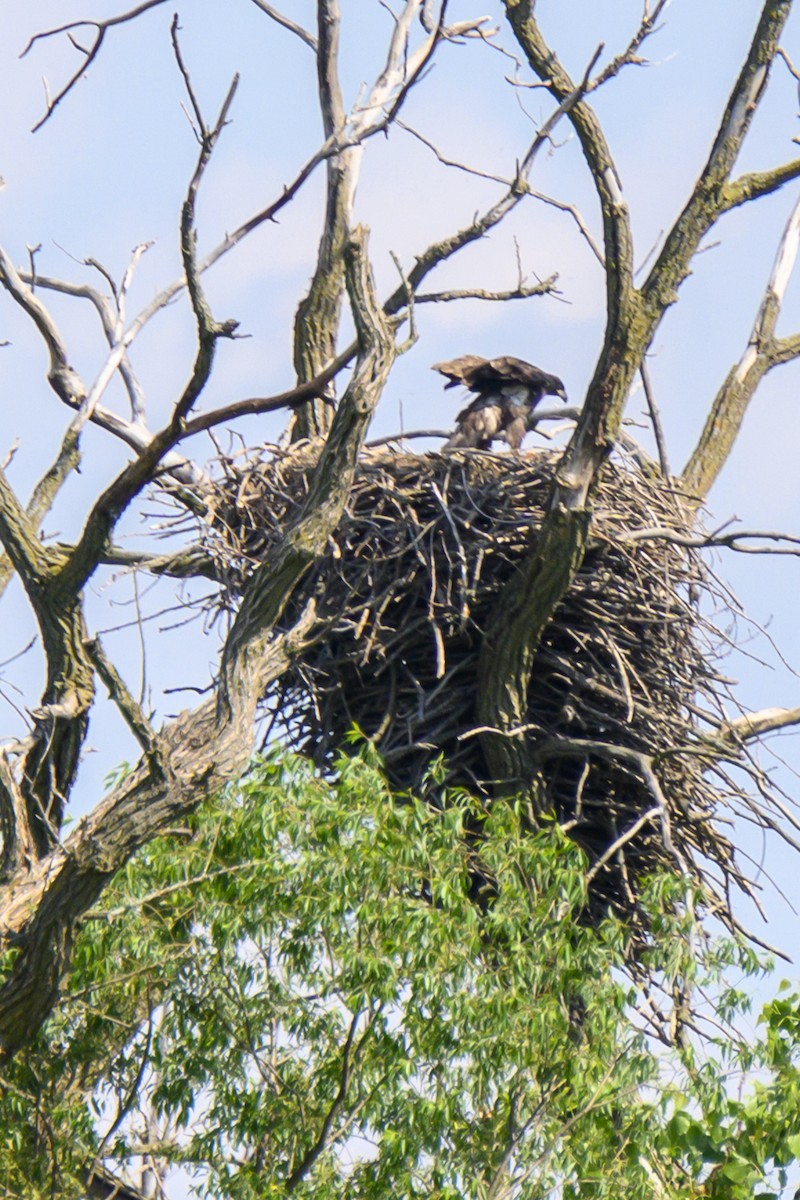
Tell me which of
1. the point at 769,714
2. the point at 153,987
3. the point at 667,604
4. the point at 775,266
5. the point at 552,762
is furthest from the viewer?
the point at 775,266

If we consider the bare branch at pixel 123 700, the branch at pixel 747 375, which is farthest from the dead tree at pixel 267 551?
the branch at pixel 747 375

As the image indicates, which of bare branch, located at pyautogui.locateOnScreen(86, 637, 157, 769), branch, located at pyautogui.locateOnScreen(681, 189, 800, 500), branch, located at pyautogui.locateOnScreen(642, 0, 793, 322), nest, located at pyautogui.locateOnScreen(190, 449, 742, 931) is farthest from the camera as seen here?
branch, located at pyautogui.locateOnScreen(681, 189, 800, 500)

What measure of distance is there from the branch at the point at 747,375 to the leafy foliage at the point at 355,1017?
11.6ft

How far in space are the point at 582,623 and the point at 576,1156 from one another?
2.56 metres

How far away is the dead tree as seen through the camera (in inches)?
250

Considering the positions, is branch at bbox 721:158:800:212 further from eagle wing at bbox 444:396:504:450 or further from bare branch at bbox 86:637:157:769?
bare branch at bbox 86:637:157:769

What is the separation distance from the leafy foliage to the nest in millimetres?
740

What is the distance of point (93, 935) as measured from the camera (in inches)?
279

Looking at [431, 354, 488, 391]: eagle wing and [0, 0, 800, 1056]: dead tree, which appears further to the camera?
[431, 354, 488, 391]: eagle wing

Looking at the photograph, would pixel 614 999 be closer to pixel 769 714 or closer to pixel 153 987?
pixel 153 987

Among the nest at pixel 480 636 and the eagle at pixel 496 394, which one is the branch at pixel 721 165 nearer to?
the nest at pixel 480 636

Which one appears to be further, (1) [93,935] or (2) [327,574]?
(2) [327,574]

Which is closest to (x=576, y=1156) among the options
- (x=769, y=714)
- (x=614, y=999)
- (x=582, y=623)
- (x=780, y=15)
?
(x=614, y=999)

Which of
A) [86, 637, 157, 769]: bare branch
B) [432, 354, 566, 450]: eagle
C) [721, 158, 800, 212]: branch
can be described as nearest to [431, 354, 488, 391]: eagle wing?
[432, 354, 566, 450]: eagle
